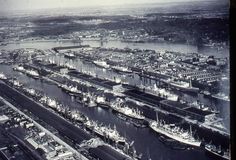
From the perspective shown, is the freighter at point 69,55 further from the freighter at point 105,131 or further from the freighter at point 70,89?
the freighter at point 105,131

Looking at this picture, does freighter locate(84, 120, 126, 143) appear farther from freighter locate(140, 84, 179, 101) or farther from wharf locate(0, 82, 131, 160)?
freighter locate(140, 84, 179, 101)

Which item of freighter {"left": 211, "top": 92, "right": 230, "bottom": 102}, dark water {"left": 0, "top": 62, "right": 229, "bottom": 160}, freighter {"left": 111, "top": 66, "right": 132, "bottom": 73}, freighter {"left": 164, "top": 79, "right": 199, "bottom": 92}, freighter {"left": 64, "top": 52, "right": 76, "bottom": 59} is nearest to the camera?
freighter {"left": 211, "top": 92, "right": 230, "bottom": 102}

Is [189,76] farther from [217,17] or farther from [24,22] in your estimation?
[24,22]

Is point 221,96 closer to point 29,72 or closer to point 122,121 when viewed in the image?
point 122,121

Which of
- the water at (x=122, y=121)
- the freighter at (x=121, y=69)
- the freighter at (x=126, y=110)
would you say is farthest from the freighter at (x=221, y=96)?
the freighter at (x=121, y=69)

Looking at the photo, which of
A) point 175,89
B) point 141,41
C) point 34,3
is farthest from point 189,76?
point 34,3

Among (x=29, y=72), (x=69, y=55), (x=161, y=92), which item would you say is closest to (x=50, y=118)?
(x=29, y=72)

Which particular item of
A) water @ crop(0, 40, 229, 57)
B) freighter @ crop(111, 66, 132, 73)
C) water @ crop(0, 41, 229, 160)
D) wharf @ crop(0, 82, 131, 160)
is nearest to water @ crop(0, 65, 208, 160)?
water @ crop(0, 41, 229, 160)
